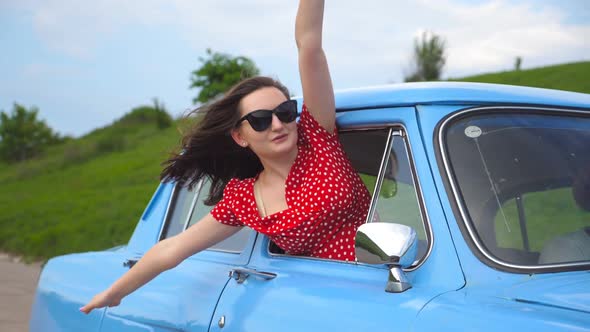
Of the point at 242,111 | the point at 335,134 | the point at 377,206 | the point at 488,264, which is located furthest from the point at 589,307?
the point at 242,111

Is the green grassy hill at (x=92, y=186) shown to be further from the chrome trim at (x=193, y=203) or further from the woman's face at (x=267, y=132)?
the woman's face at (x=267, y=132)

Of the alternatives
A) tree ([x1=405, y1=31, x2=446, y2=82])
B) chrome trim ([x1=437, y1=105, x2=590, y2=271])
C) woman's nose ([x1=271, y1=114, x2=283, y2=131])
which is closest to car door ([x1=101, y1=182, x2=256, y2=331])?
woman's nose ([x1=271, y1=114, x2=283, y2=131])

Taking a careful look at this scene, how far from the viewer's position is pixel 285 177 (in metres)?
3.05

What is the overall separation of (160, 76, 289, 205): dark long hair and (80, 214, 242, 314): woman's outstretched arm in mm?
359

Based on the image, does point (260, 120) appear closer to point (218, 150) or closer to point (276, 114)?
point (276, 114)

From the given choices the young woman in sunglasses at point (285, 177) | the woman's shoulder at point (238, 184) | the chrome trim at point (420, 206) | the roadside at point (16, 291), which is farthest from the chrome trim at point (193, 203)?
the roadside at point (16, 291)

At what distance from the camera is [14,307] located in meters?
10.2

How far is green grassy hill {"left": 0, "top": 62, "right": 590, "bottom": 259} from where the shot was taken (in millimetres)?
18375

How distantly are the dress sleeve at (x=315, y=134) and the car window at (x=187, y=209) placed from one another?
0.67m

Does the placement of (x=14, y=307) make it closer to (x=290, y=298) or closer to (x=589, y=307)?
(x=290, y=298)

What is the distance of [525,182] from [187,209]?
1791mm

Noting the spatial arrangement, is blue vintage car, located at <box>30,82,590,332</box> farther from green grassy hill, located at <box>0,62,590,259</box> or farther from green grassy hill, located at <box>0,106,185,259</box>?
green grassy hill, located at <box>0,106,185,259</box>

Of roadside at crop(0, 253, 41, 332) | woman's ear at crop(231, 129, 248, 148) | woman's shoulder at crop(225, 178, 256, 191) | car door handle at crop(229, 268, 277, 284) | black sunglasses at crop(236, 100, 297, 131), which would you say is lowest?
roadside at crop(0, 253, 41, 332)

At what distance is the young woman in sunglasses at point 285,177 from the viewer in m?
2.83
